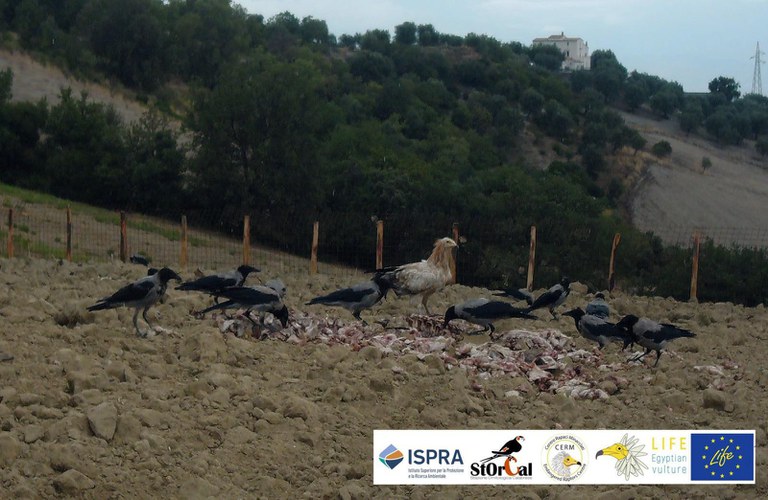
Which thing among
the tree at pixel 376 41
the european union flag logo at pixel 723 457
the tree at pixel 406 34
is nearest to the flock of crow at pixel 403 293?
the european union flag logo at pixel 723 457

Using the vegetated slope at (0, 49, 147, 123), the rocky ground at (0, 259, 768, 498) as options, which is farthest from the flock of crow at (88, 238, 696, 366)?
the vegetated slope at (0, 49, 147, 123)

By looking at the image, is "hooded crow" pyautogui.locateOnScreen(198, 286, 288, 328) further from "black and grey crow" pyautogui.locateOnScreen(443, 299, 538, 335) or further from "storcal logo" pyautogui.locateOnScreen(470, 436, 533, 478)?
"storcal logo" pyautogui.locateOnScreen(470, 436, 533, 478)

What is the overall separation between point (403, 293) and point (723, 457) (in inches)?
263

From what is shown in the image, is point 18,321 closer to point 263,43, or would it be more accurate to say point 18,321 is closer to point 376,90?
point 376,90

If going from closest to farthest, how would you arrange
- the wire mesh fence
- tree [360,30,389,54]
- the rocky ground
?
the rocky ground, the wire mesh fence, tree [360,30,389,54]

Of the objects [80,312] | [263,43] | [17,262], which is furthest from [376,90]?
[80,312]

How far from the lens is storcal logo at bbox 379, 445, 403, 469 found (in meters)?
8.68

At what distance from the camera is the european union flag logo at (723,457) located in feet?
28.8

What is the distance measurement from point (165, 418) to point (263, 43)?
78.2m

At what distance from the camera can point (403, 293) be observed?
15047mm

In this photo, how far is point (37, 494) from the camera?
762 centimetres

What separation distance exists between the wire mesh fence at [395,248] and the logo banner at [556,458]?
44.9 feet

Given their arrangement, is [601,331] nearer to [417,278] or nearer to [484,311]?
Answer: [484,311]

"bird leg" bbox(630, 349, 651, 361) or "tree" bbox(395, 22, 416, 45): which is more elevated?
"tree" bbox(395, 22, 416, 45)
